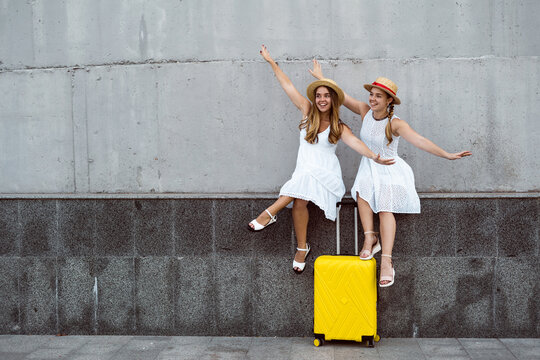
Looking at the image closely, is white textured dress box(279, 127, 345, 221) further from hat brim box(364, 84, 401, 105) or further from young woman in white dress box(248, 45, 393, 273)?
hat brim box(364, 84, 401, 105)

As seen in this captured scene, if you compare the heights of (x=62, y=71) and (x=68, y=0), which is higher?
(x=68, y=0)

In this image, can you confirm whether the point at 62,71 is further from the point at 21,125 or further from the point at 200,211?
the point at 200,211

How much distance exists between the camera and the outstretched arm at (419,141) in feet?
17.6

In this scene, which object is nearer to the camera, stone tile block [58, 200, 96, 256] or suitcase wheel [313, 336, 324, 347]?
suitcase wheel [313, 336, 324, 347]

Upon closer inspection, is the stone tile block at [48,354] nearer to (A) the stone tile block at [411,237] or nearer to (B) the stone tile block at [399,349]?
(B) the stone tile block at [399,349]

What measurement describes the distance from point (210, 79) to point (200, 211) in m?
1.52

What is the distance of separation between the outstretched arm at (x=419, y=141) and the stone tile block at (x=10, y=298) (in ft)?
15.1

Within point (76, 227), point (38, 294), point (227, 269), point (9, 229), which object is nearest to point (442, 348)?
point (227, 269)

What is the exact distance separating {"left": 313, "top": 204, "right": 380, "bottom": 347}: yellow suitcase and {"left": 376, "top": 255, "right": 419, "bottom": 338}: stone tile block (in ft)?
1.49

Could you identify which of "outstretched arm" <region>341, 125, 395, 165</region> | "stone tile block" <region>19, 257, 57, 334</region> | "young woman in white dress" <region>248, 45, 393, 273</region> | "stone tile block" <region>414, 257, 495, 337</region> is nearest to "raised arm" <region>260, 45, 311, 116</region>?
"young woman in white dress" <region>248, 45, 393, 273</region>

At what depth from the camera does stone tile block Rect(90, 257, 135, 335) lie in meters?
6.37

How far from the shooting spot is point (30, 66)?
6551 mm

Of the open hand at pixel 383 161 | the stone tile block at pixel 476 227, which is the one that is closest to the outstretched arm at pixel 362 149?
the open hand at pixel 383 161

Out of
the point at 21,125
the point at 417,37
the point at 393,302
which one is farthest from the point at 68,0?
the point at 393,302
